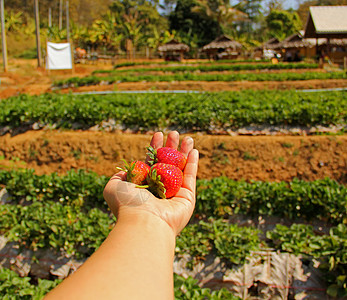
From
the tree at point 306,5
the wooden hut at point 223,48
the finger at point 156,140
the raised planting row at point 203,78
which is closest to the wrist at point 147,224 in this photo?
the finger at point 156,140

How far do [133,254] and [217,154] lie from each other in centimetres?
553

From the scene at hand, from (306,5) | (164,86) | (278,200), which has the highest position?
(306,5)

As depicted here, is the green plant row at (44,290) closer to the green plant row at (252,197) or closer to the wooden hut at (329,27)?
the green plant row at (252,197)

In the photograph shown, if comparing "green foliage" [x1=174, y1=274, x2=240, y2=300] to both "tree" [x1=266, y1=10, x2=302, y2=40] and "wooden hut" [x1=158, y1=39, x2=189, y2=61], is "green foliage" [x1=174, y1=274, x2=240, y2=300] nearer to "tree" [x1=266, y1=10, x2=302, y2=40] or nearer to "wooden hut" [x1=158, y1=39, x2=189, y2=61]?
"wooden hut" [x1=158, y1=39, x2=189, y2=61]

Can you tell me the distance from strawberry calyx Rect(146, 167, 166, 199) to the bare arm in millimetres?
79

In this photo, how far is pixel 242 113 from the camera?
772cm

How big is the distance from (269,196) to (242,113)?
3471mm

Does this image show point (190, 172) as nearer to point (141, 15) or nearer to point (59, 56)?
point (59, 56)

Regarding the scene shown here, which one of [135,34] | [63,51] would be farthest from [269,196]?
[135,34]

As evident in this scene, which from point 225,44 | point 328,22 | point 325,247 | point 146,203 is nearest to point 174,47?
point 225,44

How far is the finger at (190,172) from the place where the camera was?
2234 millimetres

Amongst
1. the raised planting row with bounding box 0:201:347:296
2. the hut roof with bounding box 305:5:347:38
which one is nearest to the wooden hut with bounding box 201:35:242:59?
the hut roof with bounding box 305:5:347:38

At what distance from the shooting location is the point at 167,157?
224 centimetres

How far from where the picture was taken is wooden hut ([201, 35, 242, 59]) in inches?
1112
